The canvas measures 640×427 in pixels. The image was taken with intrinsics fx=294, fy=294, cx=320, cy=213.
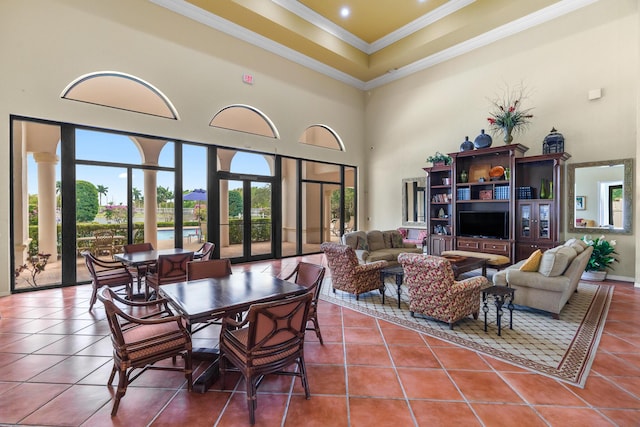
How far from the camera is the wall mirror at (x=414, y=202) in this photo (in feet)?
28.3

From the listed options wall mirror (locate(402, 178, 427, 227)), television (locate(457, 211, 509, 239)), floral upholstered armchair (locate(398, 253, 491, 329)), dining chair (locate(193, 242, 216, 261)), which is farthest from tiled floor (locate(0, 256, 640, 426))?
wall mirror (locate(402, 178, 427, 227))

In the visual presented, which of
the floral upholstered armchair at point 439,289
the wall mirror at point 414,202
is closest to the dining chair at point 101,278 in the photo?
the floral upholstered armchair at point 439,289

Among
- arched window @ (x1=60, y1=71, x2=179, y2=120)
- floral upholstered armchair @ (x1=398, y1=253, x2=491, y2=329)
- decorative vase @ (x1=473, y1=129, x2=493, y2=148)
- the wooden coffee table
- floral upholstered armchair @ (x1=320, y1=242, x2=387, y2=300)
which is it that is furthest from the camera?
decorative vase @ (x1=473, y1=129, x2=493, y2=148)

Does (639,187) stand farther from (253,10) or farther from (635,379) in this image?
(253,10)

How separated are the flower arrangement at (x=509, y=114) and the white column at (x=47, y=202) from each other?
8.88m

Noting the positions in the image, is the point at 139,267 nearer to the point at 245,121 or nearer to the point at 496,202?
the point at 245,121

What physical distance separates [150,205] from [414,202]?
22.7ft

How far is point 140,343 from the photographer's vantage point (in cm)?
209

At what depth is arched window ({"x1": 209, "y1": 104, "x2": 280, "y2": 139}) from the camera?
277 inches

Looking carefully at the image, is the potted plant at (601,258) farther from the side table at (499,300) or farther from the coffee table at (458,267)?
the side table at (499,300)

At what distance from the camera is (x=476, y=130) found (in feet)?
24.6

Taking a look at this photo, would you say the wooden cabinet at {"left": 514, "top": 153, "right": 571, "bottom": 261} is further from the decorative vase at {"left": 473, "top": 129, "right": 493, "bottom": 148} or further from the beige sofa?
the beige sofa

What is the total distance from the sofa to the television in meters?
2.44

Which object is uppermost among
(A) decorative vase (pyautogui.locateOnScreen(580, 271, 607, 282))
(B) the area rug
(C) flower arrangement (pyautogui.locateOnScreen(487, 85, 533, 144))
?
(C) flower arrangement (pyautogui.locateOnScreen(487, 85, 533, 144))
